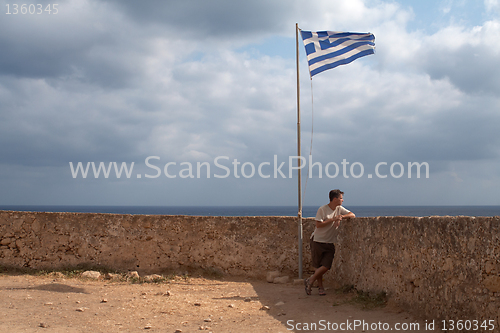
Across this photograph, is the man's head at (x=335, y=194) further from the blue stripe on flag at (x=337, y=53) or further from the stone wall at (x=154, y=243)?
the blue stripe on flag at (x=337, y=53)

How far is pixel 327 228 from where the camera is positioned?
216 inches

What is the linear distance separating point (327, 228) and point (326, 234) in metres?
0.09

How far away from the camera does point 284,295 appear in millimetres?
5406

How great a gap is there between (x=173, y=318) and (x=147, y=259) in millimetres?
2605

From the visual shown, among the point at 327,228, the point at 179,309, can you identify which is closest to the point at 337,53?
the point at 327,228

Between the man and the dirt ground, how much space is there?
0.29m

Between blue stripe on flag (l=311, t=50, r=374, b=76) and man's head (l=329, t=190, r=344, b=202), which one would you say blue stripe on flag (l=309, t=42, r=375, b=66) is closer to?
blue stripe on flag (l=311, t=50, r=374, b=76)

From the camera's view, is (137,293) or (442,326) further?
(137,293)

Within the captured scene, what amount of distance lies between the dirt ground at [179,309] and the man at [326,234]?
29 cm

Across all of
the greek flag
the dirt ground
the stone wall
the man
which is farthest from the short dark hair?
the greek flag

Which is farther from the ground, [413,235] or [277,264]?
[413,235]

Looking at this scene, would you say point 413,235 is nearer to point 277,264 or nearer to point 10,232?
point 277,264

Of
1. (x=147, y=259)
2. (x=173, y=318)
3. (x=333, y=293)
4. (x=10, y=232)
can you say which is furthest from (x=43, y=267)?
(x=333, y=293)

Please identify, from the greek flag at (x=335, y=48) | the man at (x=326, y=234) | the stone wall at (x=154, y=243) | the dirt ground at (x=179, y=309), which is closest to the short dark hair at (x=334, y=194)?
the man at (x=326, y=234)
